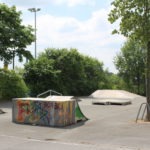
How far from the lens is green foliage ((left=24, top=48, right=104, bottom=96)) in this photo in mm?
35438

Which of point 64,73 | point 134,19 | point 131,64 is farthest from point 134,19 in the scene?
point 131,64

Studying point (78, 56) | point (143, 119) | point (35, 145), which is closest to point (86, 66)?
point (78, 56)

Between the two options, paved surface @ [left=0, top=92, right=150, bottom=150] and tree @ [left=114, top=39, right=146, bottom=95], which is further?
tree @ [left=114, top=39, right=146, bottom=95]

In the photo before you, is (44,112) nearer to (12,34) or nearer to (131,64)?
(12,34)

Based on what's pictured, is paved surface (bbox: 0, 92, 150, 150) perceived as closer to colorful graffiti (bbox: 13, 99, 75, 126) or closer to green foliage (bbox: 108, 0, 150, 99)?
colorful graffiti (bbox: 13, 99, 75, 126)

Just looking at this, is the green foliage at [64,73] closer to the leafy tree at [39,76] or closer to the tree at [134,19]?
the leafy tree at [39,76]

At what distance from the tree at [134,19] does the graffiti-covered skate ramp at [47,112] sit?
137 inches

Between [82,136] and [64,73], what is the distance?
25494 mm

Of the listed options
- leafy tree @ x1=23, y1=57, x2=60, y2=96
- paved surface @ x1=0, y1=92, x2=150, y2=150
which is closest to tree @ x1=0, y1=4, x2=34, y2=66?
leafy tree @ x1=23, y1=57, x2=60, y2=96

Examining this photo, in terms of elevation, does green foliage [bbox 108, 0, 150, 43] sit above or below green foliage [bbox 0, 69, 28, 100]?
above

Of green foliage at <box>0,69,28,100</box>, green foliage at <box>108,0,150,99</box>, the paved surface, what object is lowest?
the paved surface

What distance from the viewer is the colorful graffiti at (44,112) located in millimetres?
16547

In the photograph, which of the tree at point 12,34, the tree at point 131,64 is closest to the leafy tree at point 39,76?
the tree at point 12,34

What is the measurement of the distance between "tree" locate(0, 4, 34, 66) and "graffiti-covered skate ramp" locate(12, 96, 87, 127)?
1379 centimetres
